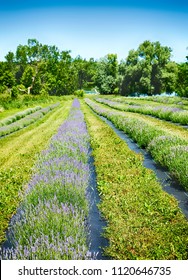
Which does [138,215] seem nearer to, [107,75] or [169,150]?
[169,150]

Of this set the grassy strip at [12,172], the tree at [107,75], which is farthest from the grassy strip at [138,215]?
the tree at [107,75]

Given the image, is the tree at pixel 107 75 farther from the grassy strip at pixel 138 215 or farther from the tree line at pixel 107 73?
the grassy strip at pixel 138 215

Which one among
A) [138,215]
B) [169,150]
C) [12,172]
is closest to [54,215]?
[138,215]

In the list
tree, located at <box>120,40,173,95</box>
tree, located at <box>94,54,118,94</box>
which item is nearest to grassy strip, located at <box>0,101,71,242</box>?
tree, located at <box>120,40,173,95</box>

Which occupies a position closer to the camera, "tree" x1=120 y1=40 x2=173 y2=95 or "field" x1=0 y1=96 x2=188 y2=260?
"field" x1=0 y1=96 x2=188 y2=260

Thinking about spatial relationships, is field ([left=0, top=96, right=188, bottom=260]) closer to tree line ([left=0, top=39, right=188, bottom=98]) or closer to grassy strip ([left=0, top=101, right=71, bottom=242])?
grassy strip ([left=0, top=101, right=71, bottom=242])

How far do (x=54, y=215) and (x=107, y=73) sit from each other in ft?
246

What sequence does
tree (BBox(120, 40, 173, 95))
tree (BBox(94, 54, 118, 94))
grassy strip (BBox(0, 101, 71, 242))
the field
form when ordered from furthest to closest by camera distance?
tree (BBox(94, 54, 118, 94)) → tree (BBox(120, 40, 173, 95)) → grassy strip (BBox(0, 101, 71, 242)) → the field

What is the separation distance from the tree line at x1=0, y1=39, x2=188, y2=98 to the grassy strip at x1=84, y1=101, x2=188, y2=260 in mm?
32629

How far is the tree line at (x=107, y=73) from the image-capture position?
56.8 meters

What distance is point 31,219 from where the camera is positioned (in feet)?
14.4

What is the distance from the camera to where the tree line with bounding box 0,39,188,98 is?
56781mm
